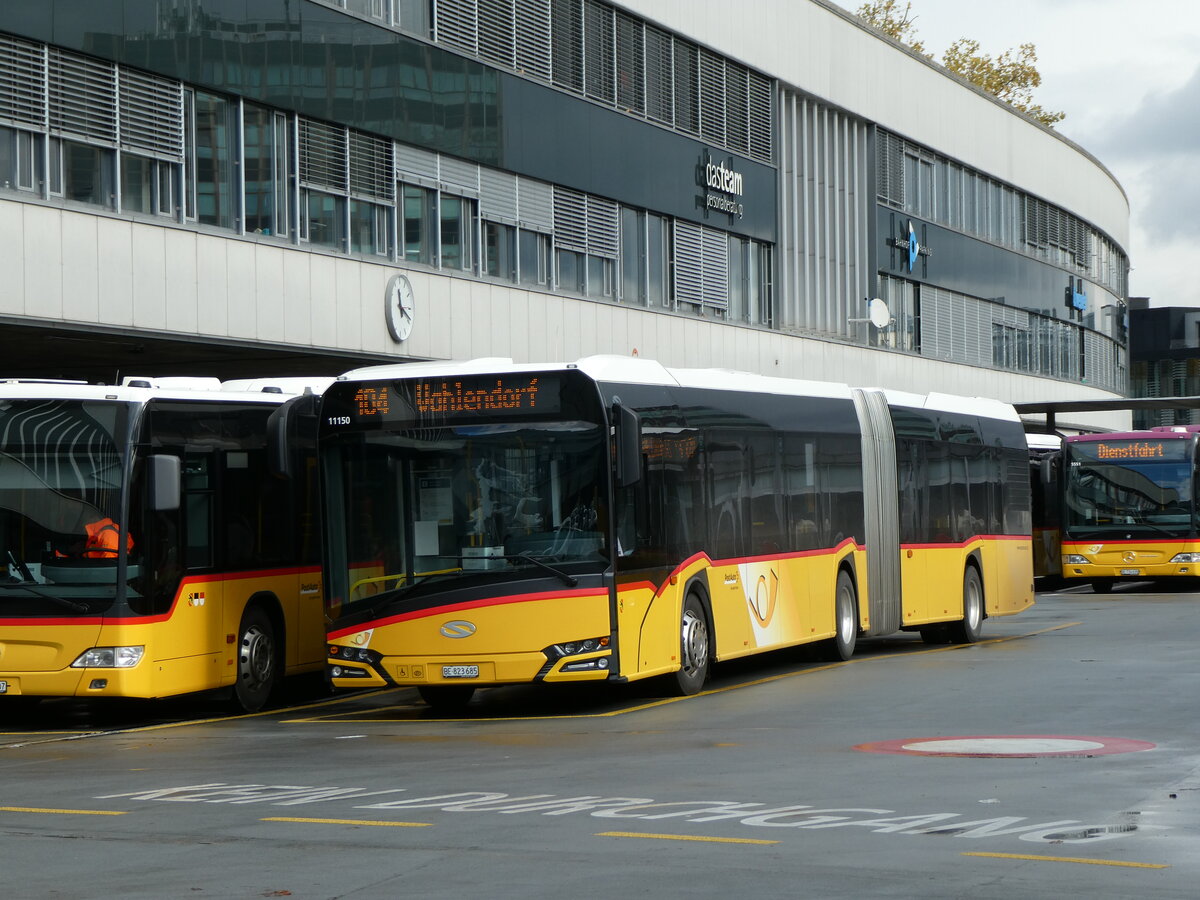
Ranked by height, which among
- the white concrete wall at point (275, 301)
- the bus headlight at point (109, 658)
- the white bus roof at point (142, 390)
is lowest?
the bus headlight at point (109, 658)

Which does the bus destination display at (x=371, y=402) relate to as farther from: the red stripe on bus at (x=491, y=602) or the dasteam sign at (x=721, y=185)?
the dasteam sign at (x=721, y=185)

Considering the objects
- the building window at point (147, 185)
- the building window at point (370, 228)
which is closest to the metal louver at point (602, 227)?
the building window at point (370, 228)

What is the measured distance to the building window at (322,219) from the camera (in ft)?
92.1

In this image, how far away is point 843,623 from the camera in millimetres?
21641

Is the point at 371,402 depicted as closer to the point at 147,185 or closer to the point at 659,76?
the point at 147,185

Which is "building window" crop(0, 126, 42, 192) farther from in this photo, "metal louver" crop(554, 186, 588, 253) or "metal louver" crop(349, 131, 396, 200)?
"metal louver" crop(554, 186, 588, 253)

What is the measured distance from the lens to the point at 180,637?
16.4m

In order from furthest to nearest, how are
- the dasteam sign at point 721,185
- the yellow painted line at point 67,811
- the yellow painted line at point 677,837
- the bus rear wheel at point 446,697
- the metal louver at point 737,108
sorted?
the metal louver at point 737,108, the dasteam sign at point 721,185, the bus rear wheel at point 446,697, the yellow painted line at point 67,811, the yellow painted line at point 677,837

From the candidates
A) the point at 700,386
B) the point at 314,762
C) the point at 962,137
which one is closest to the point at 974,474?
the point at 700,386

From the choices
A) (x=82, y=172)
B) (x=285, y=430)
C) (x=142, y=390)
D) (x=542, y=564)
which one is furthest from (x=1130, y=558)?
(x=142, y=390)

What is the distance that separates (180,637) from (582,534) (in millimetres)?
3540

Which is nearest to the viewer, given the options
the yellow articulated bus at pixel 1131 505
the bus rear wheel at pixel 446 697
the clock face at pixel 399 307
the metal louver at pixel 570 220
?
the bus rear wheel at pixel 446 697

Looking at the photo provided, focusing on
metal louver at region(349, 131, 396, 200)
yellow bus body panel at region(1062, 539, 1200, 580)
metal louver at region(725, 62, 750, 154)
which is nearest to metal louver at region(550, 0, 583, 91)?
metal louver at region(349, 131, 396, 200)

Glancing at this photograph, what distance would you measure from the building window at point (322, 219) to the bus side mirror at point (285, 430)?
11060 mm
